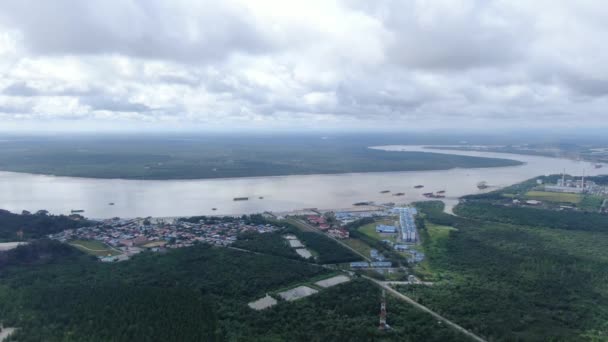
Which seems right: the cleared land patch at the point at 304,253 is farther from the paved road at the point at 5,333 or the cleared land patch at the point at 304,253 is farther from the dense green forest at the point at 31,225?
the dense green forest at the point at 31,225

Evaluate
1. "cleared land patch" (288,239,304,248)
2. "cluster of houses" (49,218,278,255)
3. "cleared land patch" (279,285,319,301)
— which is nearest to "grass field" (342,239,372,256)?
"cleared land patch" (288,239,304,248)

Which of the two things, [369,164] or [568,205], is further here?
[369,164]

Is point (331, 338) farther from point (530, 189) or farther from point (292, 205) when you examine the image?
point (530, 189)

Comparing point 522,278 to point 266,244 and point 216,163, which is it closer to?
point 266,244

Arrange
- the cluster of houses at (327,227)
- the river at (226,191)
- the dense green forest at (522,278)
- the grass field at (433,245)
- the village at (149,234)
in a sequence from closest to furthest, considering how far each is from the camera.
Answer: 1. the dense green forest at (522,278)
2. the grass field at (433,245)
3. the village at (149,234)
4. the cluster of houses at (327,227)
5. the river at (226,191)

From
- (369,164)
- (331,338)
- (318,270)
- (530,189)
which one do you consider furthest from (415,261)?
(369,164)

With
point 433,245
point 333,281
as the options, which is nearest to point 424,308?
point 333,281

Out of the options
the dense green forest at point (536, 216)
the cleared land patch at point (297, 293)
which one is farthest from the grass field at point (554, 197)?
the cleared land patch at point (297, 293)
